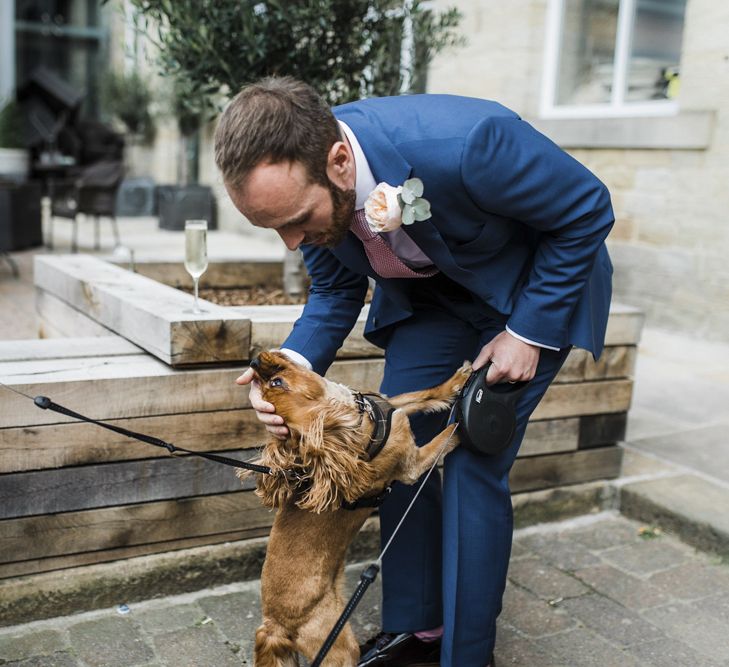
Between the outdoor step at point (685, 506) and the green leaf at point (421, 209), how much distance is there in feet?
6.94

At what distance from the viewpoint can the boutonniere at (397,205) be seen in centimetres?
209

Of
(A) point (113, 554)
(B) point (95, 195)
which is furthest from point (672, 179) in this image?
(B) point (95, 195)

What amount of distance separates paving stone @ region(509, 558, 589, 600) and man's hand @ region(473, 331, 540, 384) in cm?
122

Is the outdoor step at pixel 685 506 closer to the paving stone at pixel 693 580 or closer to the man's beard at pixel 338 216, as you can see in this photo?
the paving stone at pixel 693 580

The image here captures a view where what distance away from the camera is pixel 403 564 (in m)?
2.77

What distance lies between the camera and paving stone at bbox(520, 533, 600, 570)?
3.48 meters

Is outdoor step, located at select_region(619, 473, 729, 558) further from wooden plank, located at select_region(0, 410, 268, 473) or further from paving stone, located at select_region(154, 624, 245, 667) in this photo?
paving stone, located at select_region(154, 624, 245, 667)

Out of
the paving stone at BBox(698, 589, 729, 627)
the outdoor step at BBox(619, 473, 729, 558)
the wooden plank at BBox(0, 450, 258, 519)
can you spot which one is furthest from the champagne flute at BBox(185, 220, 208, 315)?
the paving stone at BBox(698, 589, 729, 627)

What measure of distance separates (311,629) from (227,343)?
3.81 feet

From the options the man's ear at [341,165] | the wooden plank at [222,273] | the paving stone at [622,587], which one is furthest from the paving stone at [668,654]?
the wooden plank at [222,273]

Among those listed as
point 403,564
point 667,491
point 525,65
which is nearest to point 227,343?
point 403,564

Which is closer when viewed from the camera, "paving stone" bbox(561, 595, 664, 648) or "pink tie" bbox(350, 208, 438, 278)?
"pink tie" bbox(350, 208, 438, 278)

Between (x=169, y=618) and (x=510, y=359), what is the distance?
5.04 ft

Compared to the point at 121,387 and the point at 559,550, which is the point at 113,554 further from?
the point at 559,550
